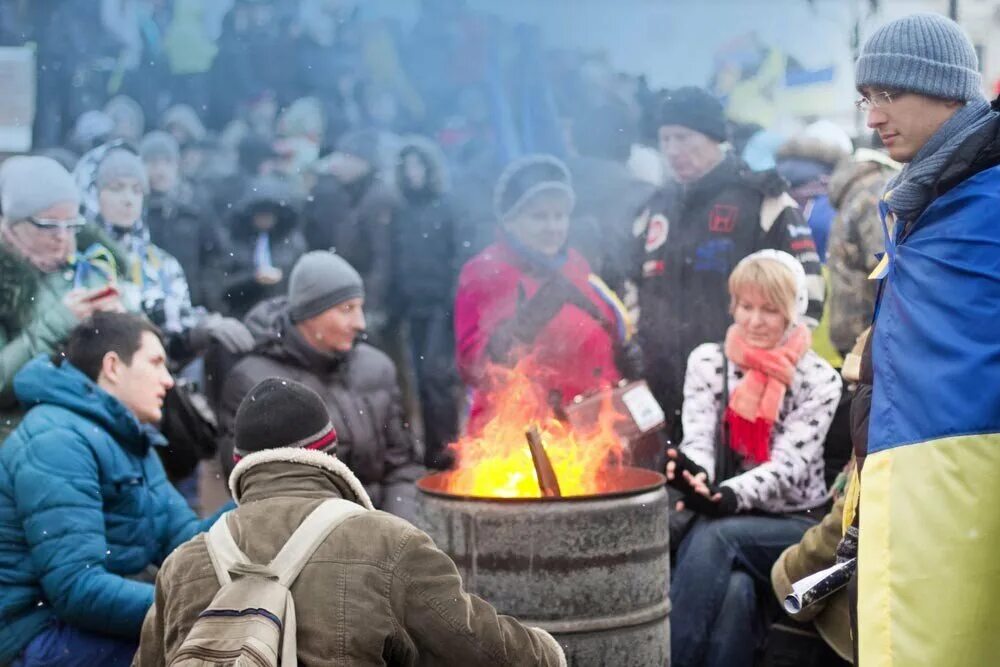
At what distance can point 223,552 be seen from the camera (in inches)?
136

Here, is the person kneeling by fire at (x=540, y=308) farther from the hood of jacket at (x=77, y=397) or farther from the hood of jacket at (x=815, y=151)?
the hood of jacket at (x=77, y=397)

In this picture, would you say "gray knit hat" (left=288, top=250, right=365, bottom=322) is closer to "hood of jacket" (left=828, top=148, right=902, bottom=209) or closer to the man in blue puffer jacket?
the man in blue puffer jacket

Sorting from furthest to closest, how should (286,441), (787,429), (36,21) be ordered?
(36,21), (787,429), (286,441)

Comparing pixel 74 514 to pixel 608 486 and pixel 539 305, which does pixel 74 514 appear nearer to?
pixel 608 486

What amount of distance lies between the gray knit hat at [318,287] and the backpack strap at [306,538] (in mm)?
3241

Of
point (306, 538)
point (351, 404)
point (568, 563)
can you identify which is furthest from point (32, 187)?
point (306, 538)

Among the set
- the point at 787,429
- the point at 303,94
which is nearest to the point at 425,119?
the point at 303,94

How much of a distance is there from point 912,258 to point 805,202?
4.75m

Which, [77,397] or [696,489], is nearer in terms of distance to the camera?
[77,397]

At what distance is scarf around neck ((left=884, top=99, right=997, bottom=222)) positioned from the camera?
348cm

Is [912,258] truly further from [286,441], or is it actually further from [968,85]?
[286,441]

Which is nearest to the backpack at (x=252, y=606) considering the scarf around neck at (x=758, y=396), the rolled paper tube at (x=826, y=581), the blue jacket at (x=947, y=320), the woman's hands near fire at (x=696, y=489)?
the rolled paper tube at (x=826, y=581)

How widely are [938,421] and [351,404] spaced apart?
3849 millimetres

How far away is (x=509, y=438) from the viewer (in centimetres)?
550
